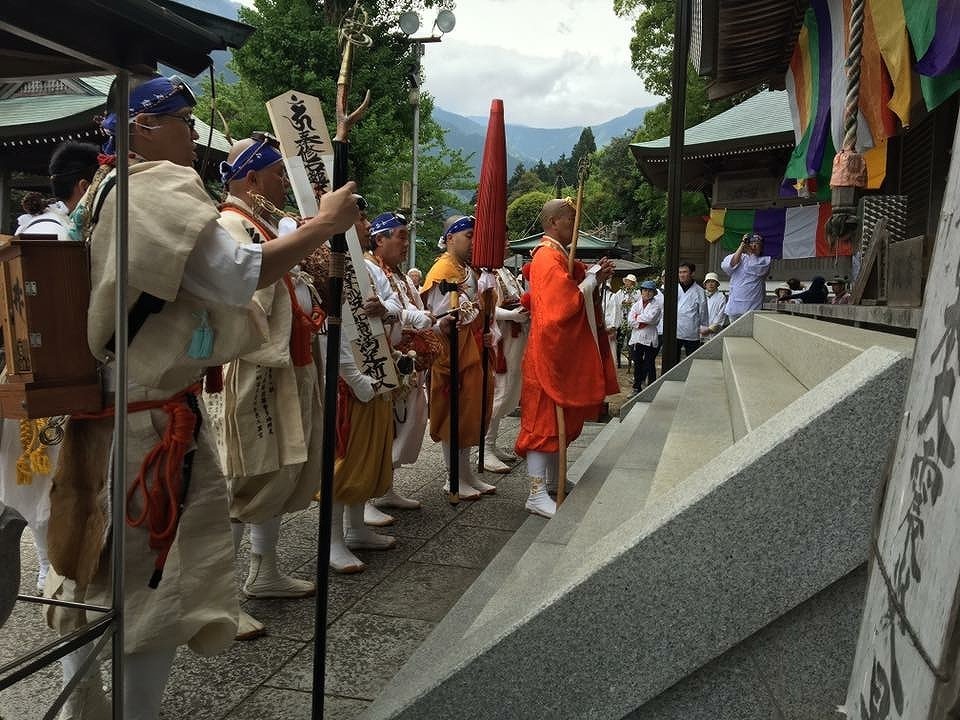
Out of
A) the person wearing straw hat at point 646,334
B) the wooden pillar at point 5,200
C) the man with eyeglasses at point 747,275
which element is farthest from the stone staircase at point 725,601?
the wooden pillar at point 5,200

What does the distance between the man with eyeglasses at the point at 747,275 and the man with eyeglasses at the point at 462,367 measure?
205 inches

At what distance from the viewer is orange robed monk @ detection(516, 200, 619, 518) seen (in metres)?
5.05

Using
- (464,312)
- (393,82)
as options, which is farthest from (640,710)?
(393,82)

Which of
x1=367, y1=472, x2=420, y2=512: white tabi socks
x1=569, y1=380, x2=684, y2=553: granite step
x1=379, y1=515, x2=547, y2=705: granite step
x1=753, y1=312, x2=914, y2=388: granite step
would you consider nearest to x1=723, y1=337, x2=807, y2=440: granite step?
x1=753, y1=312, x2=914, y2=388: granite step

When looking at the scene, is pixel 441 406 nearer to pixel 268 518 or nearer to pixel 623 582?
pixel 268 518

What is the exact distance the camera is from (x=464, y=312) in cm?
594

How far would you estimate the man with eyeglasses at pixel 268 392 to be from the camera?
10.6 feet

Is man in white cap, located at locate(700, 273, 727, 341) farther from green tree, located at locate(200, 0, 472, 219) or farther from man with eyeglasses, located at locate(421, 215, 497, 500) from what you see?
green tree, located at locate(200, 0, 472, 219)

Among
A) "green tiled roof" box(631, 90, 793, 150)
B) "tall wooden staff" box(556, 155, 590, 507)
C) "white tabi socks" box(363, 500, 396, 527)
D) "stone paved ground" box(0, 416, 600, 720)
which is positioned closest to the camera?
"stone paved ground" box(0, 416, 600, 720)

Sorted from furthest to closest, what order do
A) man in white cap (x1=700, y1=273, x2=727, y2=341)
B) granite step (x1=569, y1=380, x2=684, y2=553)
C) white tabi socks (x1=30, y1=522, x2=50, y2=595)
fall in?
man in white cap (x1=700, y1=273, x2=727, y2=341) < white tabi socks (x1=30, y1=522, x2=50, y2=595) < granite step (x1=569, y1=380, x2=684, y2=553)

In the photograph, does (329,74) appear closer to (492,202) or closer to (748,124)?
(748,124)

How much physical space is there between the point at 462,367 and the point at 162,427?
4033 millimetres

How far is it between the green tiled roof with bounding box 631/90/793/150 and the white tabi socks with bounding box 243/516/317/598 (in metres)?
11.3

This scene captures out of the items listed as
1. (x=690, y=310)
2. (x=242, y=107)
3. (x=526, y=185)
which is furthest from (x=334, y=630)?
(x=526, y=185)
